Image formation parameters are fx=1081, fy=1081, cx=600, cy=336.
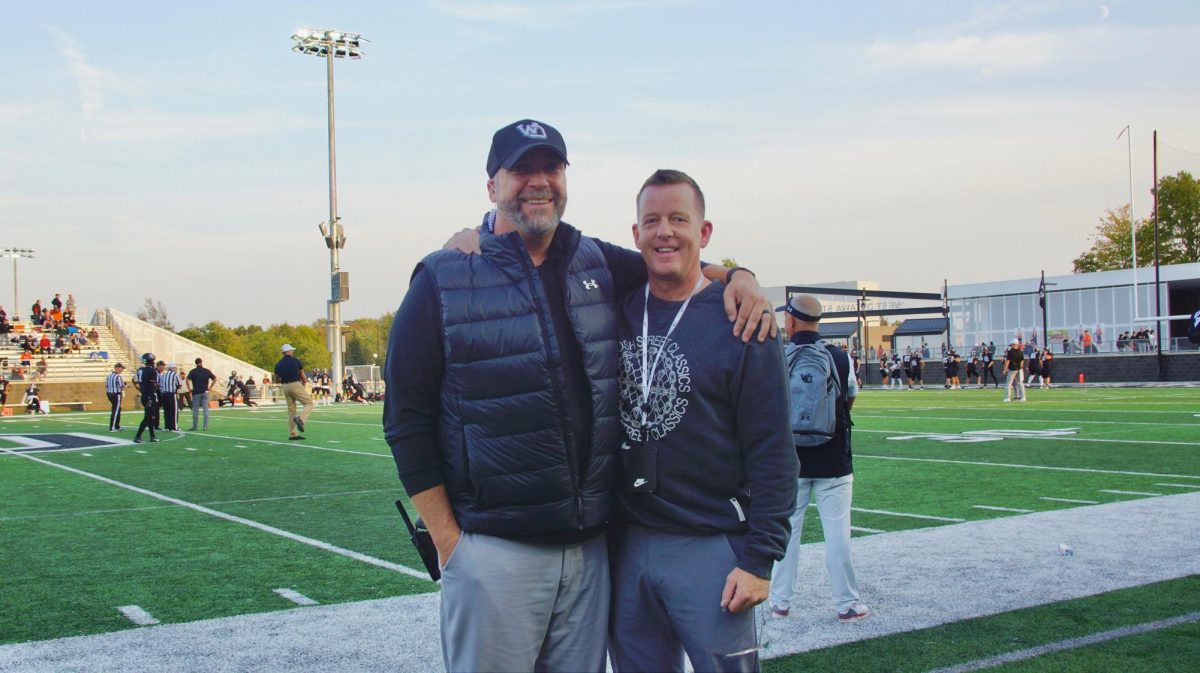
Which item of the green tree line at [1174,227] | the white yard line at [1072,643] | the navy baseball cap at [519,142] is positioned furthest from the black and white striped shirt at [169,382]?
the green tree line at [1174,227]

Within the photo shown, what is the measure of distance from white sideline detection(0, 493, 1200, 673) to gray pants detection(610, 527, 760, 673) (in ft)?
7.59

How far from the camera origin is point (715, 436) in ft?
9.95

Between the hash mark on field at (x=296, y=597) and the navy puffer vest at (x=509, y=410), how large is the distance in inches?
153

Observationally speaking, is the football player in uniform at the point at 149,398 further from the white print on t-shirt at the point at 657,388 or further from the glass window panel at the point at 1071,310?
the glass window panel at the point at 1071,310

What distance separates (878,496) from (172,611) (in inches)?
267

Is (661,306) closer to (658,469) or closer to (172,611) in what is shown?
(658,469)

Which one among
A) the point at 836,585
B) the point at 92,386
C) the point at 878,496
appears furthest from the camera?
the point at 92,386

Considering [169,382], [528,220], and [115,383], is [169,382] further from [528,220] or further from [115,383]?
[528,220]

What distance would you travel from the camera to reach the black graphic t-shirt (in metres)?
2.99

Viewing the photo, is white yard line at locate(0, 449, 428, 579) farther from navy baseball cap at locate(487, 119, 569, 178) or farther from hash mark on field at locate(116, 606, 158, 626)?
navy baseball cap at locate(487, 119, 569, 178)

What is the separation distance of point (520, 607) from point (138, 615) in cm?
420

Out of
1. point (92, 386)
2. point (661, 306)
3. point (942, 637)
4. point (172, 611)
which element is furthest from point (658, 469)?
point (92, 386)

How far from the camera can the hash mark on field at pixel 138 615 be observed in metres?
6.02

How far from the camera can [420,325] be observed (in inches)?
116
